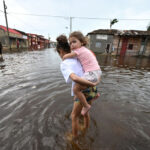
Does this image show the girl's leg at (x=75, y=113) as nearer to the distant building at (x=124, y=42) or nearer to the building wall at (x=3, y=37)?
the distant building at (x=124, y=42)

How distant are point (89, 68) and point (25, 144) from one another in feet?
5.74

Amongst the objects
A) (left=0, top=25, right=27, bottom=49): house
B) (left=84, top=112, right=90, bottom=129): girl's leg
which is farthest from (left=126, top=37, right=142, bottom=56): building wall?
(left=0, top=25, right=27, bottom=49): house

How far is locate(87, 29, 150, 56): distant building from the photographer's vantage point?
69.1ft

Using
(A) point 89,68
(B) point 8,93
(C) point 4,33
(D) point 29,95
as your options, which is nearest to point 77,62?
(A) point 89,68

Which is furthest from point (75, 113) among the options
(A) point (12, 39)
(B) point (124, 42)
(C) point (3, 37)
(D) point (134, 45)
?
(A) point (12, 39)

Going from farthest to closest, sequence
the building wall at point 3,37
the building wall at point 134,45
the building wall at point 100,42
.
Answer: the building wall at point 100,42 < the building wall at point 3,37 < the building wall at point 134,45

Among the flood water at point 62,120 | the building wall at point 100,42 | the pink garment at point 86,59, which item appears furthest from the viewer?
the building wall at point 100,42

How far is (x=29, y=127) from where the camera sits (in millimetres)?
2092

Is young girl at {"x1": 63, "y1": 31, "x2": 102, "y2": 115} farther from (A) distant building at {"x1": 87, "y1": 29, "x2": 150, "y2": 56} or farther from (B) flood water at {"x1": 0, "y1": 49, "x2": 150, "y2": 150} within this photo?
(A) distant building at {"x1": 87, "y1": 29, "x2": 150, "y2": 56}

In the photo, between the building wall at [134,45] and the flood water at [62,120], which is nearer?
the flood water at [62,120]

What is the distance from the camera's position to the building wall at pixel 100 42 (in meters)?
23.7

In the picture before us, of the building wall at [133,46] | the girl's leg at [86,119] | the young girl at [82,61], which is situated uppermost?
the building wall at [133,46]

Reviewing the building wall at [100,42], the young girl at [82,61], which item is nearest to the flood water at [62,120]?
the young girl at [82,61]

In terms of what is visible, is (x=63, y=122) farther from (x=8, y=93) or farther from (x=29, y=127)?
(x=8, y=93)
